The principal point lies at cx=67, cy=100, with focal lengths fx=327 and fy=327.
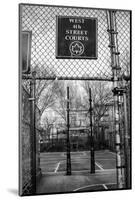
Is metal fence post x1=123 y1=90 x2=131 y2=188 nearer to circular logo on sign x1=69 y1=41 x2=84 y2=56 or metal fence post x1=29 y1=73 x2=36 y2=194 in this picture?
circular logo on sign x1=69 y1=41 x2=84 y2=56

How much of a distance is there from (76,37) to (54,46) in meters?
0.24

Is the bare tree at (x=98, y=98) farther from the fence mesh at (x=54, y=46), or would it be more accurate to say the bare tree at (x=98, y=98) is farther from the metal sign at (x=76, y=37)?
the metal sign at (x=76, y=37)

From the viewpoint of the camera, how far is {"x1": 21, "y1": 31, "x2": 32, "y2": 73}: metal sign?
300cm

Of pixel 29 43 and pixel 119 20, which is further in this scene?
pixel 119 20

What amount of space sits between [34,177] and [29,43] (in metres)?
1.25

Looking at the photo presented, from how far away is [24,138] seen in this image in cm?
299

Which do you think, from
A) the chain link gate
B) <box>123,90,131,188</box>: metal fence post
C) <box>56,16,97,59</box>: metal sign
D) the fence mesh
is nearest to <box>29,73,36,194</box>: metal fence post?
the chain link gate

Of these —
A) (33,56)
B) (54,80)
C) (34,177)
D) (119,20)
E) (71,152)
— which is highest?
(119,20)

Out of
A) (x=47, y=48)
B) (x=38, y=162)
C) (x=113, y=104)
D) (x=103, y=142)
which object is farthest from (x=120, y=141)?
(x=47, y=48)

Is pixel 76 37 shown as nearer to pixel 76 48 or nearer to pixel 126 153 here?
pixel 76 48

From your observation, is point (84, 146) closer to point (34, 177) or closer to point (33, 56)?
point (34, 177)

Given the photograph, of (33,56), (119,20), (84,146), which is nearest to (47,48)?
(33,56)

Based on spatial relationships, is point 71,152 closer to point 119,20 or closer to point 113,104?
point 113,104

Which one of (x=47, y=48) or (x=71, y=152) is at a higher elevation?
(x=47, y=48)
